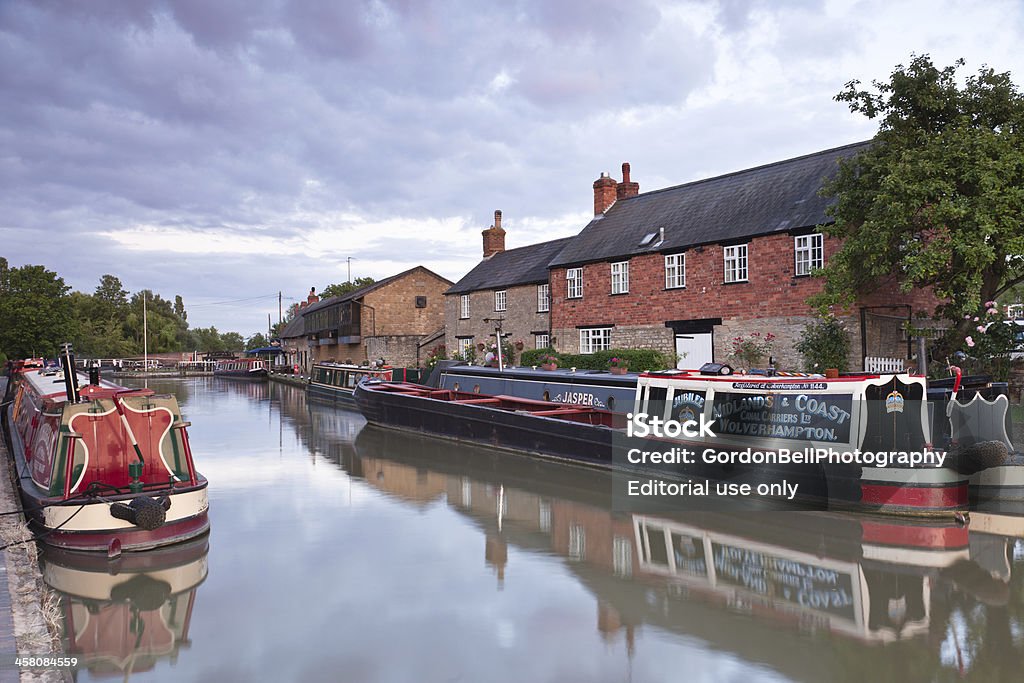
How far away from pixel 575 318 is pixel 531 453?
11.3m

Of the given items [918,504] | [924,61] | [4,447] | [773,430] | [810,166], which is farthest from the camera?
[810,166]

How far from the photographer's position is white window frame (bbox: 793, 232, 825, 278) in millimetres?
20641

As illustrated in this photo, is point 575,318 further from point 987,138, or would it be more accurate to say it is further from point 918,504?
point 918,504

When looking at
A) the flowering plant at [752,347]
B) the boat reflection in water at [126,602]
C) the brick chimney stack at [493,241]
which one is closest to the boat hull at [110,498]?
the boat reflection in water at [126,602]

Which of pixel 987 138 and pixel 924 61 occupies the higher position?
pixel 924 61

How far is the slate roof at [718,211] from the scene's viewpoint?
22.3m

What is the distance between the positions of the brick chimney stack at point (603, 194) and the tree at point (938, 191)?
14.3m

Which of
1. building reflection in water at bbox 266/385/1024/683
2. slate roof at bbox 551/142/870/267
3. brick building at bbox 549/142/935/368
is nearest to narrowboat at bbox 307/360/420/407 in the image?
brick building at bbox 549/142/935/368

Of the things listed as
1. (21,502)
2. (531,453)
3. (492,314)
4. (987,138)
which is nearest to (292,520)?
(21,502)

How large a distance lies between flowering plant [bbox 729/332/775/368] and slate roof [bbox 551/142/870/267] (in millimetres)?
3050

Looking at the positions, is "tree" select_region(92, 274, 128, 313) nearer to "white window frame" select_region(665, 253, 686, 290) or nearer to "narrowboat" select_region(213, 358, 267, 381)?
"narrowboat" select_region(213, 358, 267, 381)

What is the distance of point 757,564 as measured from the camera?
33.2 feet

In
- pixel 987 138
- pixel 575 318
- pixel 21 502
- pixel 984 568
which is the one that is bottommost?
pixel 984 568

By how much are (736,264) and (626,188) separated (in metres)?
10.6
